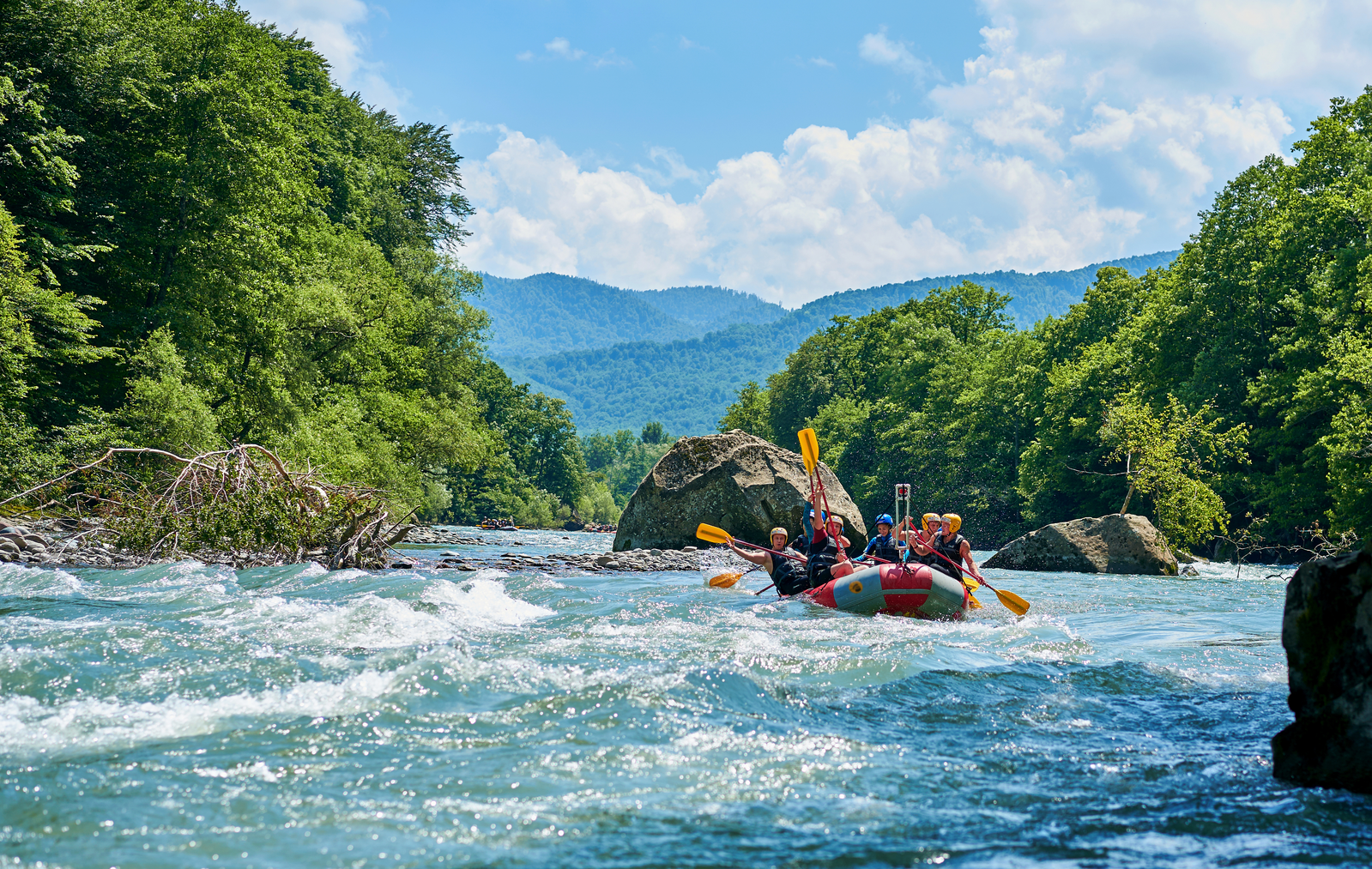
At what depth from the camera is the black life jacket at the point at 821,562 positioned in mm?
11953

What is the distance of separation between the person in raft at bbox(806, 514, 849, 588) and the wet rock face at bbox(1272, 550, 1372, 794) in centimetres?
746

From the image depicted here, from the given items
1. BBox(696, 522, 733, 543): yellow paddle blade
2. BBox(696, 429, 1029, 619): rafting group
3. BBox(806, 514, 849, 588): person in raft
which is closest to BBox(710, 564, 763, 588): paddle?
BBox(696, 429, 1029, 619): rafting group

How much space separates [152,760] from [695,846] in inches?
96.0

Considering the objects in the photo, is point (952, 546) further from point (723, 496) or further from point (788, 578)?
point (723, 496)

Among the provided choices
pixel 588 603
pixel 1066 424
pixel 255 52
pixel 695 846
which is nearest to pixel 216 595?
pixel 588 603

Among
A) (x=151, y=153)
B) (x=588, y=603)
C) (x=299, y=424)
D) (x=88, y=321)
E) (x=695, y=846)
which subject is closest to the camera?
(x=695, y=846)

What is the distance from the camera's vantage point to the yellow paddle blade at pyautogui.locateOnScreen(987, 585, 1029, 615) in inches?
416

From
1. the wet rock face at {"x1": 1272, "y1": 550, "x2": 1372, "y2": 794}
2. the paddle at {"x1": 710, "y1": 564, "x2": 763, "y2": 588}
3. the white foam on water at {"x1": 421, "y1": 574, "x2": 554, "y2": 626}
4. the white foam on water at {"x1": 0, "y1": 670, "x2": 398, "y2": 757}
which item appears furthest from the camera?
the paddle at {"x1": 710, "y1": 564, "x2": 763, "y2": 588}

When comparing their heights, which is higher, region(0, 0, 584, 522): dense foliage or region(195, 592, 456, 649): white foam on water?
region(0, 0, 584, 522): dense foliage

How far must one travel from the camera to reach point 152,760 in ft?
13.8

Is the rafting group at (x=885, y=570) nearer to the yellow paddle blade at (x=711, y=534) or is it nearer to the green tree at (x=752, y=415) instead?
the yellow paddle blade at (x=711, y=534)

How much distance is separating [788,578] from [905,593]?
97.5 inches

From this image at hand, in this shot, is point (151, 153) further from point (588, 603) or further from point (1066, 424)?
point (1066, 424)

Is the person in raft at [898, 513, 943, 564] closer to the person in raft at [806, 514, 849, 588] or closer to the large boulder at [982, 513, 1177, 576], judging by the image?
the person in raft at [806, 514, 849, 588]
